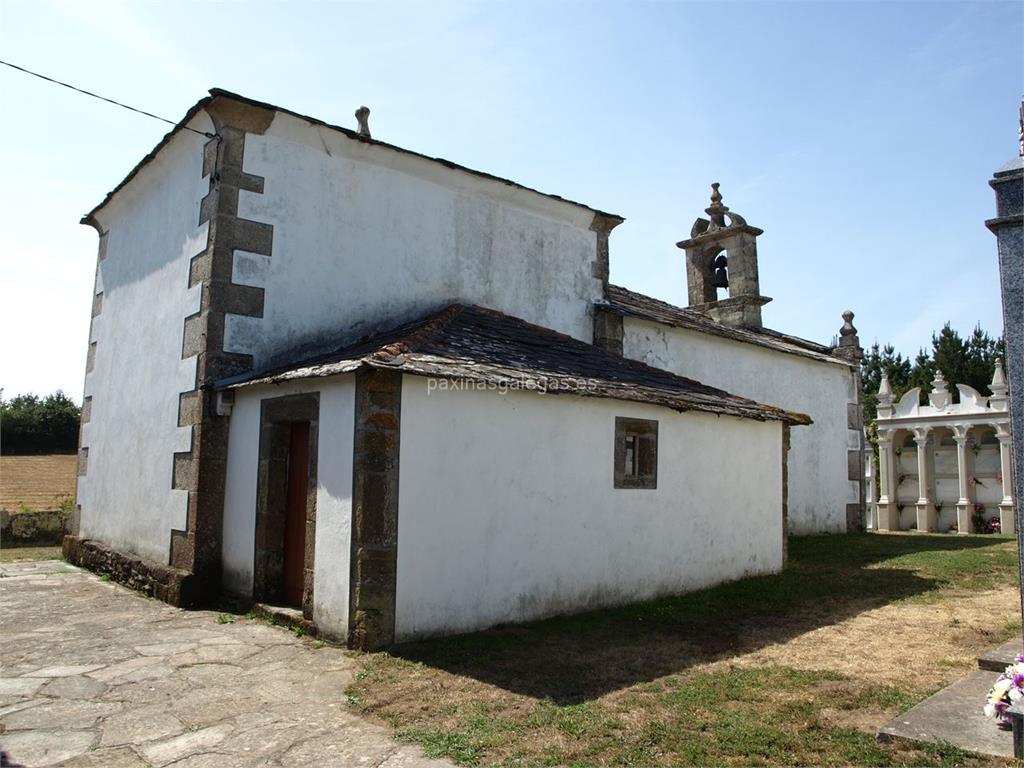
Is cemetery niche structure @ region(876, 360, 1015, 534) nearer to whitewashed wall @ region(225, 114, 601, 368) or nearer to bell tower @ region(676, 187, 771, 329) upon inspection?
bell tower @ region(676, 187, 771, 329)

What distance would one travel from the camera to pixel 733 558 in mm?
10133

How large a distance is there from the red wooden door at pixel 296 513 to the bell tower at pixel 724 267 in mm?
13112

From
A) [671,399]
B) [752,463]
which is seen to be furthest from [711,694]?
[752,463]

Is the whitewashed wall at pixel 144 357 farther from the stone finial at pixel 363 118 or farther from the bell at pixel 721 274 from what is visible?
the bell at pixel 721 274

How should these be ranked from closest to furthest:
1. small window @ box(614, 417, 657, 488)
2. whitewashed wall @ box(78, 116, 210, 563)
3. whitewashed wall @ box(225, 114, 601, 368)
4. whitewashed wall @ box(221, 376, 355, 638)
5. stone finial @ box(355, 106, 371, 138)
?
whitewashed wall @ box(221, 376, 355, 638) → small window @ box(614, 417, 657, 488) → whitewashed wall @ box(225, 114, 601, 368) → whitewashed wall @ box(78, 116, 210, 563) → stone finial @ box(355, 106, 371, 138)

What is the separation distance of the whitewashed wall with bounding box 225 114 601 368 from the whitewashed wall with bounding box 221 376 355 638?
1393mm

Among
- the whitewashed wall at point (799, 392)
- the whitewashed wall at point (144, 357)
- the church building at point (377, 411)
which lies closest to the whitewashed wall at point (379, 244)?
the church building at point (377, 411)

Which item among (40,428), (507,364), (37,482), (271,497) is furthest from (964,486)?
(40,428)

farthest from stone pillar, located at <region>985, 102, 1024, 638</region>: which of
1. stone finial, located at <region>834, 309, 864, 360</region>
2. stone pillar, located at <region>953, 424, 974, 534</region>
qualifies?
stone pillar, located at <region>953, 424, 974, 534</region>

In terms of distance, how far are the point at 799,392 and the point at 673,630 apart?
11.9m

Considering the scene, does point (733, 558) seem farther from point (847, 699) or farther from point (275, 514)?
point (275, 514)

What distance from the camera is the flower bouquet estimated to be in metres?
3.89

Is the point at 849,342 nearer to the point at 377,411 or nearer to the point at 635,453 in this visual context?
the point at 635,453

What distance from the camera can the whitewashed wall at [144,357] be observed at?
30.5ft
